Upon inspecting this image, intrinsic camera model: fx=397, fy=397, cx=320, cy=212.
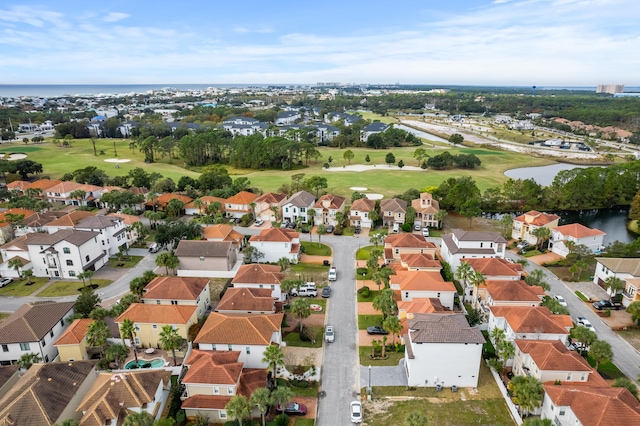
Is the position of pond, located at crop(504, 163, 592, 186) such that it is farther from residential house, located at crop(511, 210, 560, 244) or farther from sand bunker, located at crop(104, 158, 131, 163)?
sand bunker, located at crop(104, 158, 131, 163)

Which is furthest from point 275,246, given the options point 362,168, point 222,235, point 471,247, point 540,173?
point 540,173

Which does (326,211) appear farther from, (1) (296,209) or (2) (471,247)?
(2) (471,247)

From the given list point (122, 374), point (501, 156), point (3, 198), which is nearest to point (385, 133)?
point (501, 156)

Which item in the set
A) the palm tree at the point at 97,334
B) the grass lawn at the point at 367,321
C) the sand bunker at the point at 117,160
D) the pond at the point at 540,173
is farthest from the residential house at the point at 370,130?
the palm tree at the point at 97,334

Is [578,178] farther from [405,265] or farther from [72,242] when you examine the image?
[72,242]

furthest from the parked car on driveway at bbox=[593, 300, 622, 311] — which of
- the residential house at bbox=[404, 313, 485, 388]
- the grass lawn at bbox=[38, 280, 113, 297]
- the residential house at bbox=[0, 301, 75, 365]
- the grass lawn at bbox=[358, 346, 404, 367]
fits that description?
the grass lawn at bbox=[38, 280, 113, 297]
